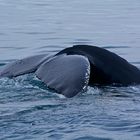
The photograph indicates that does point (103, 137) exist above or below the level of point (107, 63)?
below

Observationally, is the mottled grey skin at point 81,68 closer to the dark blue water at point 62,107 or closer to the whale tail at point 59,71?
the whale tail at point 59,71

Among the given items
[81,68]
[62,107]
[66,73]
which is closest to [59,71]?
[66,73]

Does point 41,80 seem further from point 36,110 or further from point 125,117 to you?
point 125,117

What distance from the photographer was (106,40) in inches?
590

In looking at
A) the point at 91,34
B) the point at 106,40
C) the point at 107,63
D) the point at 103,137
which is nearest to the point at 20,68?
the point at 107,63

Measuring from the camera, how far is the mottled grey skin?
7.04 metres

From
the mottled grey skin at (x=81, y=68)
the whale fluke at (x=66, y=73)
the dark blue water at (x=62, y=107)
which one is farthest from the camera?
the mottled grey skin at (x=81, y=68)


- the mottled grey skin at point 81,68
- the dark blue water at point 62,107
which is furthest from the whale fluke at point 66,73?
the dark blue water at point 62,107

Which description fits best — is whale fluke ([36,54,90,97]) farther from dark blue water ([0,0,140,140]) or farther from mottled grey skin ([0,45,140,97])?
dark blue water ([0,0,140,140])

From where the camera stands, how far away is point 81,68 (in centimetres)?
698

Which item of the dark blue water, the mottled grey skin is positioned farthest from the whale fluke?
the dark blue water

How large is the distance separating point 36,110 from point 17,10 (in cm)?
1661

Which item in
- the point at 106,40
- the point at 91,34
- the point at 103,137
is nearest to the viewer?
the point at 103,137

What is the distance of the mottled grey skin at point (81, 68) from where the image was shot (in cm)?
704
